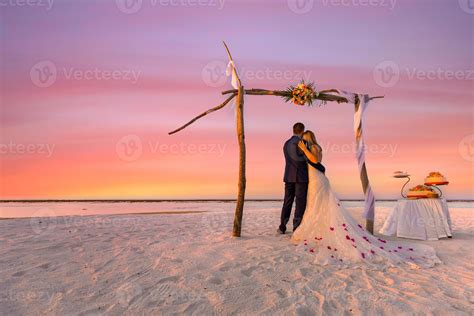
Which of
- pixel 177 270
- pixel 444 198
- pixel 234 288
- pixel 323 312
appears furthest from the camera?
pixel 444 198

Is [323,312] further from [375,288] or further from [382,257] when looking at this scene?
[382,257]

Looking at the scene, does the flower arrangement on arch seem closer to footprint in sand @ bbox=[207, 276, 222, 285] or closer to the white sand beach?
the white sand beach

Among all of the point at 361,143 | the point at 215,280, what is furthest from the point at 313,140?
the point at 215,280

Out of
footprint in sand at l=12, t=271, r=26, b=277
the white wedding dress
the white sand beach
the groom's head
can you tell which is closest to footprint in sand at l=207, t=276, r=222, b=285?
the white sand beach

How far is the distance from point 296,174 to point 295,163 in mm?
238

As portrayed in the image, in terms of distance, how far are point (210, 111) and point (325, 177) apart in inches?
118

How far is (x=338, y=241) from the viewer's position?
573 cm

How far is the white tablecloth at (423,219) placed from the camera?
825cm

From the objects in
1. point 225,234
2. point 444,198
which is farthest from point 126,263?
point 444,198

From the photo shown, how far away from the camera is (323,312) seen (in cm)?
332

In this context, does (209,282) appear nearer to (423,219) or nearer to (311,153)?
(311,153)

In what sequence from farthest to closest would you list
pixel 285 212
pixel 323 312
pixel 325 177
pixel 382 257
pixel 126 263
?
1. pixel 285 212
2. pixel 325 177
3. pixel 382 257
4. pixel 126 263
5. pixel 323 312

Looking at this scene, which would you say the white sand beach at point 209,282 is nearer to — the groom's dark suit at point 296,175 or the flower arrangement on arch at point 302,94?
the groom's dark suit at point 296,175

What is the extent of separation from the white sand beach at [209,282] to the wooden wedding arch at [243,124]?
4.09 feet
